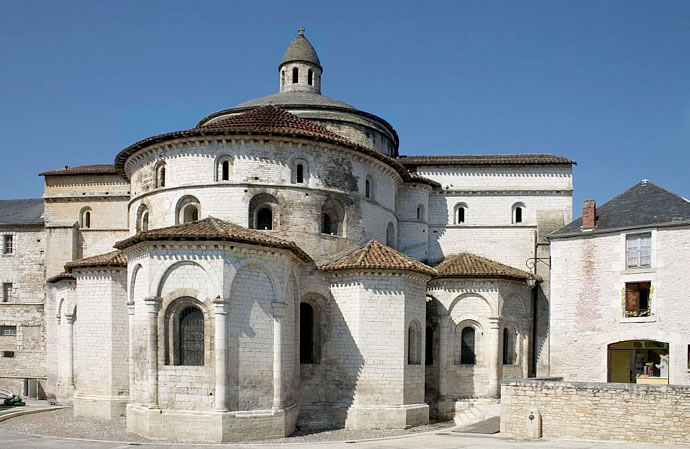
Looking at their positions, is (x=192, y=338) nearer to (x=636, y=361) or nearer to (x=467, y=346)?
(x=467, y=346)

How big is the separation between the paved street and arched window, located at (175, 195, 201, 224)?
8.25 metres

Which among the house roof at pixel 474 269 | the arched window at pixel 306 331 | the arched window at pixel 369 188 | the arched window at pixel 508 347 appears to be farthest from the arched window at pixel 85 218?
the arched window at pixel 508 347

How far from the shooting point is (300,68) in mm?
36656

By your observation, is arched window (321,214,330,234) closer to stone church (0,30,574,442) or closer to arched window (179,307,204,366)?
stone church (0,30,574,442)

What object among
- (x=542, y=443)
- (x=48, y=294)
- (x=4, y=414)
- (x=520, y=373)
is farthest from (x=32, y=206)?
(x=542, y=443)

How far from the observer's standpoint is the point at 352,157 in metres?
27.0

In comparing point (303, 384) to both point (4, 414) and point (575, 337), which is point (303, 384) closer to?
point (575, 337)

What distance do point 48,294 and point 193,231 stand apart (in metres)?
14.4

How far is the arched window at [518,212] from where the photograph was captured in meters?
33.1

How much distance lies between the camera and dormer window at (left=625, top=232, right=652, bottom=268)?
2362 cm

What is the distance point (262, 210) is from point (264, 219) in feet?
1.11

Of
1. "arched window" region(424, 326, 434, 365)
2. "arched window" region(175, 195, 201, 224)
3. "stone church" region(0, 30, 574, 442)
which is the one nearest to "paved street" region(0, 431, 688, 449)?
"stone church" region(0, 30, 574, 442)

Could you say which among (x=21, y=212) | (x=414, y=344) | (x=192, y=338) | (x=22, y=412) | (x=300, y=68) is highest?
(x=300, y=68)

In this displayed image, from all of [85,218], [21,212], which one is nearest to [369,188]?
[85,218]
